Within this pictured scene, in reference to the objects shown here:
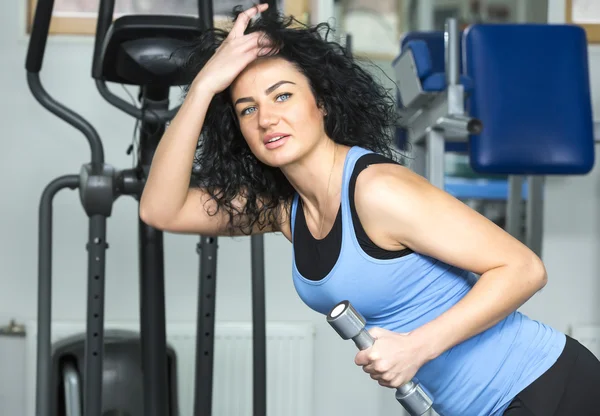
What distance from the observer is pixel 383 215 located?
1.25 metres

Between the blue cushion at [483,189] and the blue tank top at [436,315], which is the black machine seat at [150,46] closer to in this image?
the blue tank top at [436,315]

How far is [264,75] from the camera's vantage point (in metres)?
1.40

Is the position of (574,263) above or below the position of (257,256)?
below

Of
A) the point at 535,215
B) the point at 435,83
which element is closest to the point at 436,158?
the point at 435,83

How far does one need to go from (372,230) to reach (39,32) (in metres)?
1.09

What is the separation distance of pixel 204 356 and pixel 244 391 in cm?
87

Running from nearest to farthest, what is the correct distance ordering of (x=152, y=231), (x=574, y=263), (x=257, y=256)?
(x=152, y=231)
(x=257, y=256)
(x=574, y=263)

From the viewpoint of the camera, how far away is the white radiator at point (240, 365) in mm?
2812

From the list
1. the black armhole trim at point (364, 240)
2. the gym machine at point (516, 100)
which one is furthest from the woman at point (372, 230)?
the gym machine at point (516, 100)

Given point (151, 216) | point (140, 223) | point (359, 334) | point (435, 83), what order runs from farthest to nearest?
1. point (435, 83)
2. point (140, 223)
3. point (151, 216)
4. point (359, 334)

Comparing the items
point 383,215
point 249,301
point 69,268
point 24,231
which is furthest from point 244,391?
point 383,215

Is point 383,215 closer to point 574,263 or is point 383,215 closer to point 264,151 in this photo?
point 264,151

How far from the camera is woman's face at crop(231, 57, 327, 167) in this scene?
136cm

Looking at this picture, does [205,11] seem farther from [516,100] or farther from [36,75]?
[516,100]
